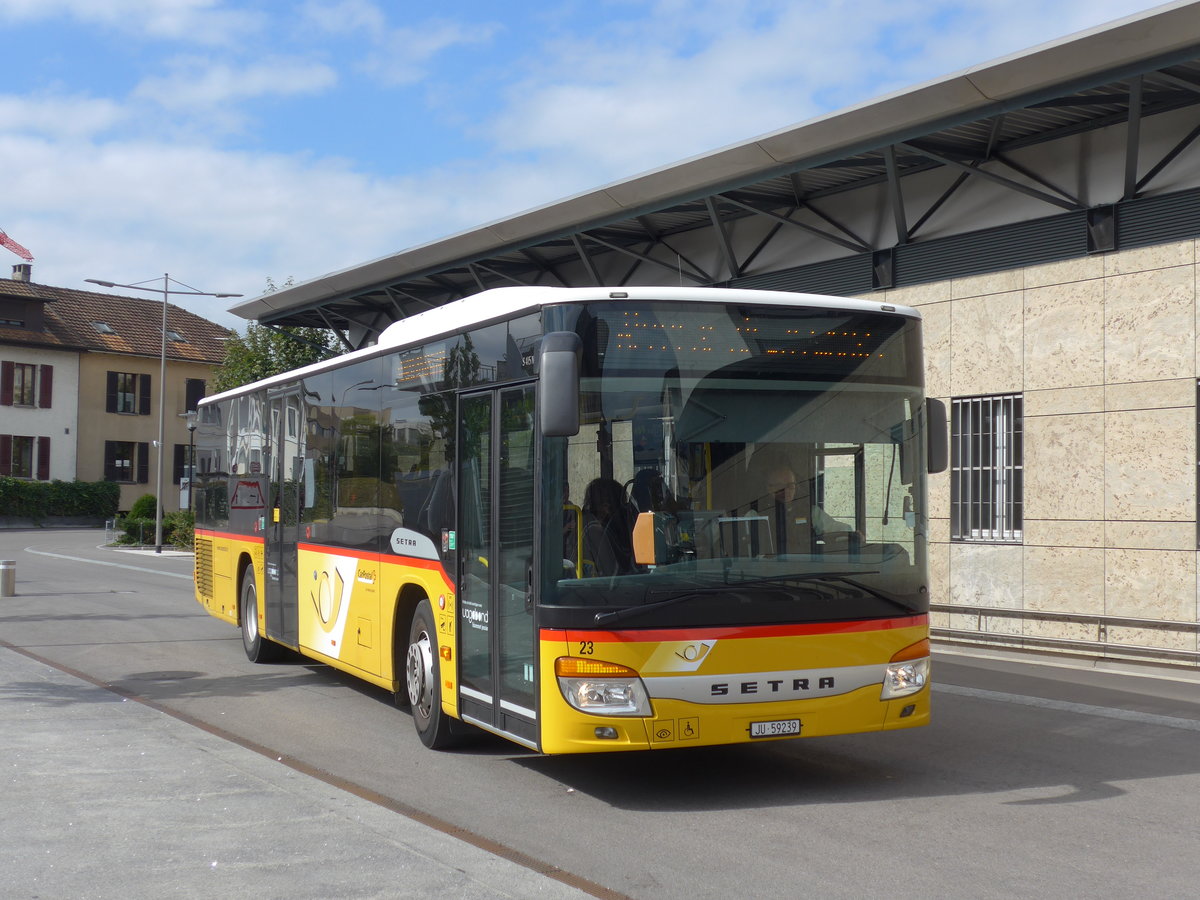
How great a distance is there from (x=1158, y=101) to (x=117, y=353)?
59314 mm

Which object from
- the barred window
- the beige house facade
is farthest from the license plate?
the beige house facade

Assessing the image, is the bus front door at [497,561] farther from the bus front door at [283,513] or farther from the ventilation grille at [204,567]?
the ventilation grille at [204,567]

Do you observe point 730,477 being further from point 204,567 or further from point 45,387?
point 45,387

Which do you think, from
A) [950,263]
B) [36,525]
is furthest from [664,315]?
[36,525]

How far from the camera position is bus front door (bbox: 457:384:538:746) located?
7414 millimetres

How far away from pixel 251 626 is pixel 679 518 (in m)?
8.03

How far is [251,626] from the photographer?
45.3ft

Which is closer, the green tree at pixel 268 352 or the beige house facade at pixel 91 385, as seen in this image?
the green tree at pixel 268 352

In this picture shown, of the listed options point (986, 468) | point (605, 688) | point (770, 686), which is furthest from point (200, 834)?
point (986, 468)

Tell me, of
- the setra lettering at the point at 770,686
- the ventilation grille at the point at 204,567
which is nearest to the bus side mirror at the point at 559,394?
the setra lettering at the point at 770,686

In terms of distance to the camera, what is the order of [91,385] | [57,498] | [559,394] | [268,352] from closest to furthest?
1. [559,394]
2. [268,352]
3. [57,498]
4. [91,385]

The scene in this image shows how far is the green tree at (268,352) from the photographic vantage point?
3384cm

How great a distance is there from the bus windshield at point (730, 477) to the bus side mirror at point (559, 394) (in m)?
0.25

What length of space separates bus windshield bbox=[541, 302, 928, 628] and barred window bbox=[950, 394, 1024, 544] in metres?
8.25
